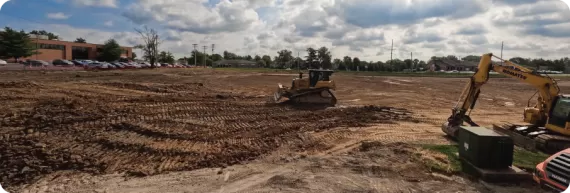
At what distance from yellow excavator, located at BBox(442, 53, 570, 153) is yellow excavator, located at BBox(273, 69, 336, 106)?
646cm

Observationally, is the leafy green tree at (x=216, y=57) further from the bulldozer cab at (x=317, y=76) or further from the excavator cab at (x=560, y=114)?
the excavator cab at (x=560, y=114)

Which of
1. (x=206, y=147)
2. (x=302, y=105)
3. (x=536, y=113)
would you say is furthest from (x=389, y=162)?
(x=302, y=105)

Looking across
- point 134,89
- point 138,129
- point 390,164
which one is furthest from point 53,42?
point 390,164

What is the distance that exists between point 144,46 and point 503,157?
75.1 meters

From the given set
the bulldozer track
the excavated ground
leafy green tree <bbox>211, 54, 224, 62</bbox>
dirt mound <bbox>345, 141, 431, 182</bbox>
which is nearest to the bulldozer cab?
the excavated ground

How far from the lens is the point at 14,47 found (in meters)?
59.8

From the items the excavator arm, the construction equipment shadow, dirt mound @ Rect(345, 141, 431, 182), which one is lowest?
dirt mound @ Rect(345, 141, 431, 182)

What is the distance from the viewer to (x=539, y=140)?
940cm

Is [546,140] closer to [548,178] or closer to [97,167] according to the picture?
[548,178]

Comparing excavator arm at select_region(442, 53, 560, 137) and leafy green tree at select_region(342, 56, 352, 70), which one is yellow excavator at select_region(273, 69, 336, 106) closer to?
excavator arm at select_region(442, 53, 560, 137)

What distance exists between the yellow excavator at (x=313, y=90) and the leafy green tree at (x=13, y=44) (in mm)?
58673

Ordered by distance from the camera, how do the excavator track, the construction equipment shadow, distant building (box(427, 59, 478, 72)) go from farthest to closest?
1. distant building (box(427, 59, 478, 72))
2. the construction equipment shadow
3. the excavator track

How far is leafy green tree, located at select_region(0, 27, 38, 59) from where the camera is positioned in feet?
195

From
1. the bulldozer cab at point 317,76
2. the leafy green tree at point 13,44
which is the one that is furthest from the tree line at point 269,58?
the bulldozer cab at point 317,76
